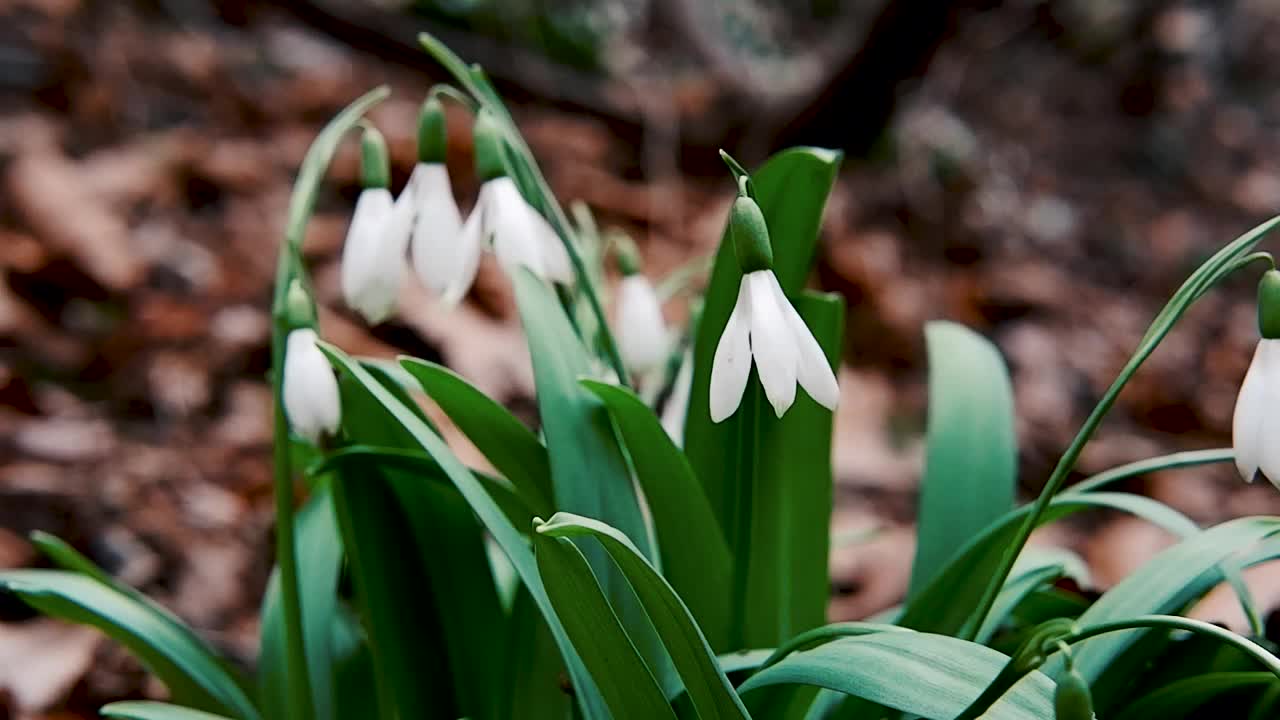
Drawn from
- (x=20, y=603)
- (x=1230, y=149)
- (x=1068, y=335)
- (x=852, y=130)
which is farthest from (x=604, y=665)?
(x=1230, y=149)

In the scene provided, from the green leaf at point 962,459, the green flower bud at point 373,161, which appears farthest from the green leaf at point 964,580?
the green flower bud at point 373,161

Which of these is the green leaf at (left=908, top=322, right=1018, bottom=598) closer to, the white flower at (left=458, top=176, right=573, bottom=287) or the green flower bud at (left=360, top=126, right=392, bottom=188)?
the white flower at (left=458, top=176, right=573, bottom=287)

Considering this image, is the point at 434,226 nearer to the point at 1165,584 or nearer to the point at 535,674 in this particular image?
the point at 535,674

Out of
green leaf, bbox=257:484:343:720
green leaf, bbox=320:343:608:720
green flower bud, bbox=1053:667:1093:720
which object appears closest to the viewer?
green flower bud, bbox=1053:667:1093:720

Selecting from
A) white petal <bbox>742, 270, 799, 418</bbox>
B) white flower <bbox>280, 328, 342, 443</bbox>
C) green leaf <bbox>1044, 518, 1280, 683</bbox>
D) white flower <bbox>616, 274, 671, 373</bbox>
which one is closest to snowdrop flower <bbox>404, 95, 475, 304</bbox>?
white flower <bbox>280, 328, 342, 443</bbox>

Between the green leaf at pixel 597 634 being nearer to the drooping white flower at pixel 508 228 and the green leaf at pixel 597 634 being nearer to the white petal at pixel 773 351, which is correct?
the white petal at pixel 773 351

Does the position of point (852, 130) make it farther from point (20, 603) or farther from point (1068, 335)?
point (20, 603)
